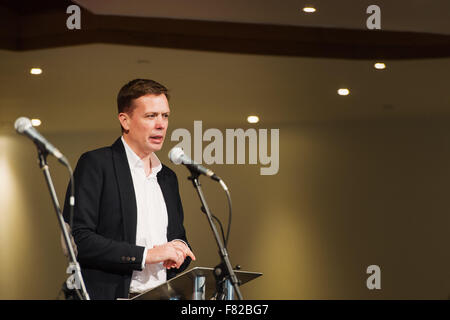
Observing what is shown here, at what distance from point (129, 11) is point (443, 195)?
2292mm

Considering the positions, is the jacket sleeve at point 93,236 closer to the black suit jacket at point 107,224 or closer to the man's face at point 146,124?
the black suit jacket at point 107,224

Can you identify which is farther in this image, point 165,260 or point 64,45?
point 64,45

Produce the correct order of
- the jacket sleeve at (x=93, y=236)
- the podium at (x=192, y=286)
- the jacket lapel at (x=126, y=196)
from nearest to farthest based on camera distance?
1. the podium at (x=192, y=286)
2. the jacket sleeve at (x=93, y=236)
3. the jacket lapel at (x=126, y=196)

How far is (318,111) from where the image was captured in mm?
4848

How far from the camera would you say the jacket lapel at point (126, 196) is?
3.26 metres

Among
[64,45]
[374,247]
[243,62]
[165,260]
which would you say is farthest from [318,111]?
[165,260]

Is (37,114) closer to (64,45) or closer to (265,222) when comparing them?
(64,45)

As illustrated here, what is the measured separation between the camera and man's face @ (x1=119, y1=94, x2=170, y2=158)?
11.2 feet

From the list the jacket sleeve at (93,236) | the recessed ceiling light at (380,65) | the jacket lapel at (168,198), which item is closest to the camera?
the jacket sleeve at (93,236)

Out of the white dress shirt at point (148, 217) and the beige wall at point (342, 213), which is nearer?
the white dress shirt at point (148, 217)

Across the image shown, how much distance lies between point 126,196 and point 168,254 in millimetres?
346

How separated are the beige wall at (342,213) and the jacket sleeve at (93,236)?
1429mm

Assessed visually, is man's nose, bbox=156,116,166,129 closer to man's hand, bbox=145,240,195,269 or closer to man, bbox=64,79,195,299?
man, bbox=64,79,195,299

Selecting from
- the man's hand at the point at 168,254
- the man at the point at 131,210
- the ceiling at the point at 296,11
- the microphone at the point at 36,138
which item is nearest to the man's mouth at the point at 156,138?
Result: the man at the point at 131,210
